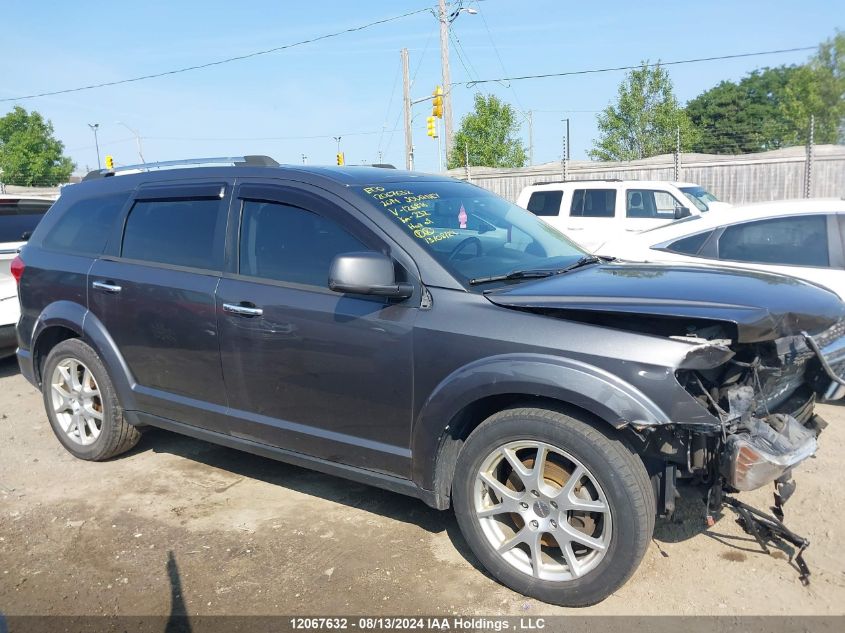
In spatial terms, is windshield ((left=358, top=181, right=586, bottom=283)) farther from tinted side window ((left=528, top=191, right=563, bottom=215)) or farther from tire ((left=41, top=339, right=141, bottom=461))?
tinted side window ((left=528, top=191, right=563, bottom=215))

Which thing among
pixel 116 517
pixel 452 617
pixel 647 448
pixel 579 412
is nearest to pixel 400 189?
pixel 579 412

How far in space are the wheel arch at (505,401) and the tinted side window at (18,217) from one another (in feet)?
20.0

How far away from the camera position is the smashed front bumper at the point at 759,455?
2.74 metres

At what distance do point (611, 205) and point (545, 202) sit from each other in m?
1.22

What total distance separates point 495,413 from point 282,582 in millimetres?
1298

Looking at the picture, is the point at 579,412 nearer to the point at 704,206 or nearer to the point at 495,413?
the point at 495,413

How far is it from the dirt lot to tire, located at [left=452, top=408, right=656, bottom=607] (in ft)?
0.51

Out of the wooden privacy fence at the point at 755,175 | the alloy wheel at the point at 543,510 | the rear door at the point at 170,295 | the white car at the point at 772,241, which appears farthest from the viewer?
the wooden privacy fence at the point at 755,175

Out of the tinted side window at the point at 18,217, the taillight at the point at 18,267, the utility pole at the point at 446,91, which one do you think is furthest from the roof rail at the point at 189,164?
the utility pole at the point at 446,91

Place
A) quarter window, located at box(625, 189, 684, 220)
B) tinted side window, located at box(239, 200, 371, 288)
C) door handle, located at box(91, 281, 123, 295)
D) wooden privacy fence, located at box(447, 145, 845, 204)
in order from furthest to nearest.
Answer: wooden privacy fence, located at box(447, 145, 845, 204) → quarter window, located at box(625, 189, 684, 220) → door handle, located at box(91, 281, 123, 295) → tinted side window, located at box(239, 200, 371, 288)

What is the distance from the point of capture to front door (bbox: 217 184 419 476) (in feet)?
11.2

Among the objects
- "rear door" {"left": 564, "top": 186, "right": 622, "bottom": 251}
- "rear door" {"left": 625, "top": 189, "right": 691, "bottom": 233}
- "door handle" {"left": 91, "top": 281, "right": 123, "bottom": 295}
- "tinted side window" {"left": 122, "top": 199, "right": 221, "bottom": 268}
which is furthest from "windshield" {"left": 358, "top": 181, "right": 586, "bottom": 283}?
"rear door" {"left": 625, "top": 189, "right": 691, "bottom": 233}

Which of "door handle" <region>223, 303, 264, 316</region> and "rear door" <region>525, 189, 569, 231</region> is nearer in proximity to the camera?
"door handle" <region>223, 303, 264, 316</region>

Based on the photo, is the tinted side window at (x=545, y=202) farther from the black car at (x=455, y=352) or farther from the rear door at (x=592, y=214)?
the black car at (x=455, y=352)
